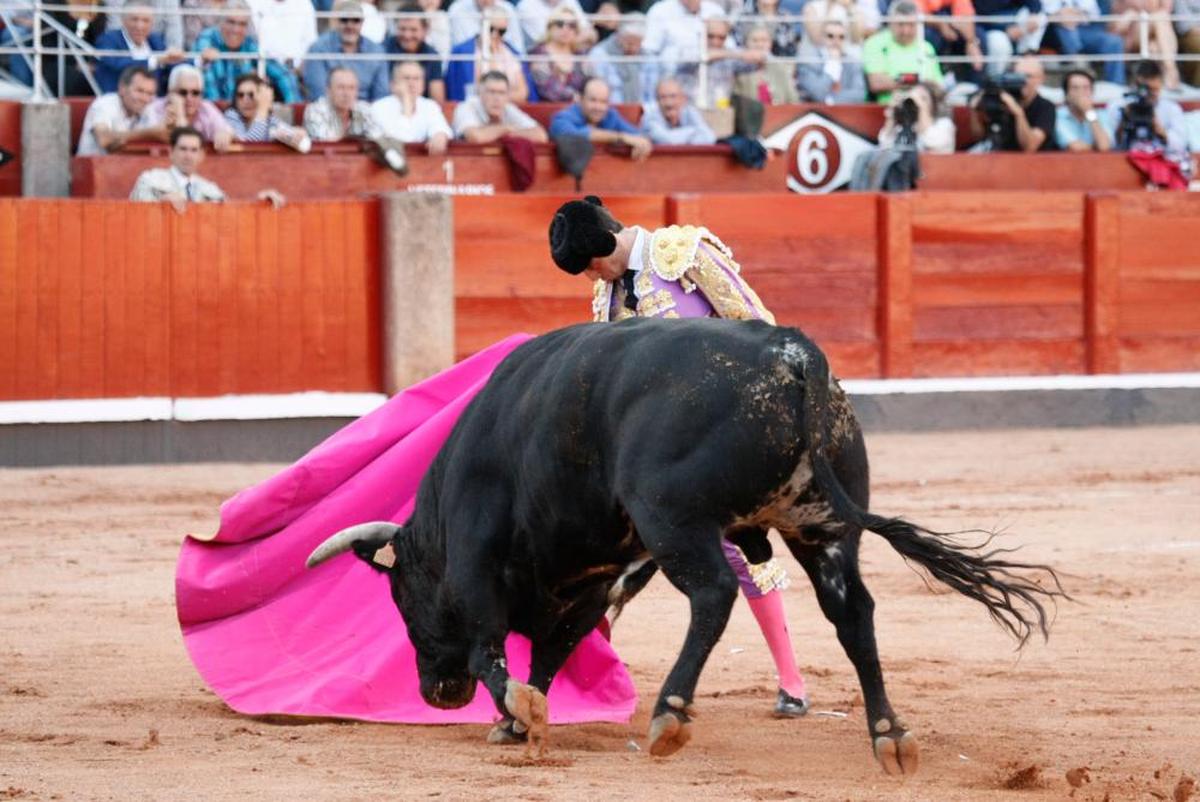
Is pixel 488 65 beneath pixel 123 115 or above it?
above

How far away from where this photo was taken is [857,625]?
11.6 feet

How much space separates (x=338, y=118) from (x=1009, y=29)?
4.57 meters

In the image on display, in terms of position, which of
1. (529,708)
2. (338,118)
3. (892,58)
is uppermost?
(892,58)

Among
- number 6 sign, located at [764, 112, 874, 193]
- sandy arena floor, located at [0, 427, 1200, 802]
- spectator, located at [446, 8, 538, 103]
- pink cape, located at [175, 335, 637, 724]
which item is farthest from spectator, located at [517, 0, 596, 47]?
pink cape, located at [175, 335, 637, 724]

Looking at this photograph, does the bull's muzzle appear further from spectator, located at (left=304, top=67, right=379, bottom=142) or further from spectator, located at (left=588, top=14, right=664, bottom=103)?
spectator, located at (left=588, top=14, right=664, bottom=103)

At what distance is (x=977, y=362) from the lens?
10578 mm

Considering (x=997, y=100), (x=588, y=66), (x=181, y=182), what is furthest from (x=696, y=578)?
(x=997, y=100)

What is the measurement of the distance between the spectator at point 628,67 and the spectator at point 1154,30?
2973 mm

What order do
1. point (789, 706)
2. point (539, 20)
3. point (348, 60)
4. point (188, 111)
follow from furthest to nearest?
point (539, 20) < point (348, 60) < point (188, 111) < point (789, 706)

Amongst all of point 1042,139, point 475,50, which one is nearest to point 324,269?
point 475,50

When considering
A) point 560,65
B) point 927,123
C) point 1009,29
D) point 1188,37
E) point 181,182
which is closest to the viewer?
point 181,182

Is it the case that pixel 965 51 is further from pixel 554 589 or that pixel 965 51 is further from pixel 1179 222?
pixel 554 589

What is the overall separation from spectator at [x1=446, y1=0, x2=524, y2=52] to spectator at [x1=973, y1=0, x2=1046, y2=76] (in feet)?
9.26

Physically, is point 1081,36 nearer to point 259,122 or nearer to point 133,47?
point 259,122
